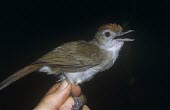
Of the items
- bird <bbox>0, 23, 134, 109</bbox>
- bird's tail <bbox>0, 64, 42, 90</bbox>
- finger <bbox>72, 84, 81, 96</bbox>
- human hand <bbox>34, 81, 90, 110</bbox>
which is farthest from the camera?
finger <bbox>72, 84, 81, 96</bbox>

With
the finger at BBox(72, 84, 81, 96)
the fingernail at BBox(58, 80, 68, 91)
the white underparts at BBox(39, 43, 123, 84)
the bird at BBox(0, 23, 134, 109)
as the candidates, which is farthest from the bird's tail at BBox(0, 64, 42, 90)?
the finger at BBox(72, 84, 81, 96)

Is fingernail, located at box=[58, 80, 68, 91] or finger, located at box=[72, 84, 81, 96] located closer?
fingernail, located at box=[58, 80, 68, 91]

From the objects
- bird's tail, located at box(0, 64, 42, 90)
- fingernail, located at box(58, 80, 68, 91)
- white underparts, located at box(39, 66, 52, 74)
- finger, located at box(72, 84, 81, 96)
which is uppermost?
bird's tail, located at box(0, 64, 42, 90)

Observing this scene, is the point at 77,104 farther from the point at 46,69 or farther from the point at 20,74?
the point at 20,74

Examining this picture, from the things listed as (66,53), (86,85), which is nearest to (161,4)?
(86,85)

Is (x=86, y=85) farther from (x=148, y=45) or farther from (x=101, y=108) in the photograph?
(x=148, y=45)

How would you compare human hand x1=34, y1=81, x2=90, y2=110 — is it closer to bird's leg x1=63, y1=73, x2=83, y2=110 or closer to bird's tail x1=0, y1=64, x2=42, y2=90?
bird's leg x1=63, y1=73, x2=83, y2=110

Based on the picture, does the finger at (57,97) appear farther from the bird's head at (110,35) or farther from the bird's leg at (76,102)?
the bird's head at (110,35)
